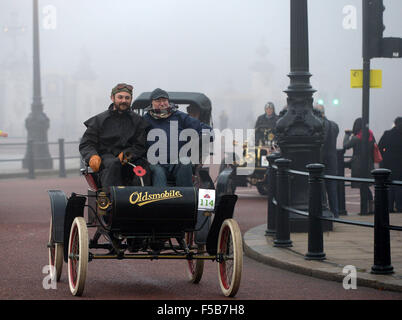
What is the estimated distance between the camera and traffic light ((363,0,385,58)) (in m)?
13.6

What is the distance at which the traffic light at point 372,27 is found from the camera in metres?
13.6

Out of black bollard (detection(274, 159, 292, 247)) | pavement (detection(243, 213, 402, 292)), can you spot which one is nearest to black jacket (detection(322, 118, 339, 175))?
pavement (detection(243, 213, 402, 292))

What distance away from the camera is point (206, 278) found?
8.18m

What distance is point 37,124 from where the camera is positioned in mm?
29797

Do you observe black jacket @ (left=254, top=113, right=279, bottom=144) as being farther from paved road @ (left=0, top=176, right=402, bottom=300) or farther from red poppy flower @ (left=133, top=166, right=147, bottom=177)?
red poppy flower @ (left=133, top=166, right=147, bottom=177)

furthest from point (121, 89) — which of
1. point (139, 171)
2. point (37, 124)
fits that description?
point (37, 124)

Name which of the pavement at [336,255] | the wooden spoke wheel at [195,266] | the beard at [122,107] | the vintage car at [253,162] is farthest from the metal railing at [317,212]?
the vintage car at [253,162]

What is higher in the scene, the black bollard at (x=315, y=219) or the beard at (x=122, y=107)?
the beard at (x=122, y=107)

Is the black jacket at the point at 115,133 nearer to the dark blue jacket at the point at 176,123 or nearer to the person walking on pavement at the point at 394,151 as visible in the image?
the dark blue jacket at the point at 176,123

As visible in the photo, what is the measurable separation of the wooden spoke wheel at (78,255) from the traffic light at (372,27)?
7794mm

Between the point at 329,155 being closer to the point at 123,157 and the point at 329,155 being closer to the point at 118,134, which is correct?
the point at 118,134

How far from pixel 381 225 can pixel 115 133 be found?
2.46 m
